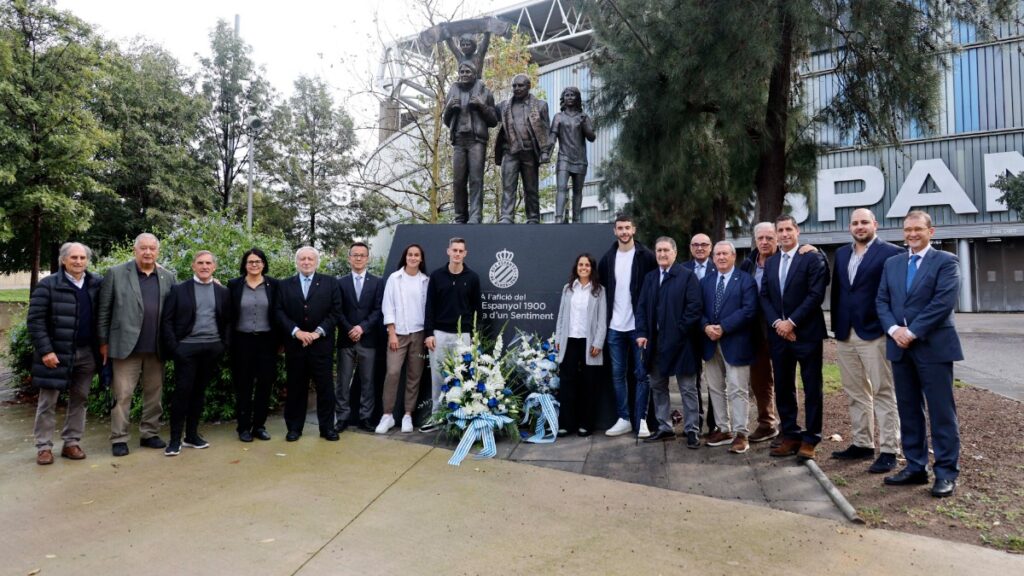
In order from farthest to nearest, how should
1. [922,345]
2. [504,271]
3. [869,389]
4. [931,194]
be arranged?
1. [931,194]
2. [504,271]
3. [869,389]
4. [922,345]

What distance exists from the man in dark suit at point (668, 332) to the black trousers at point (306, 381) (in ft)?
9.16

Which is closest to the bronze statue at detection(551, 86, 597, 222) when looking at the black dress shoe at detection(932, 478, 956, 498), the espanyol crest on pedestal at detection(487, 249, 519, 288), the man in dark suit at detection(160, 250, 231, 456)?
the espanyol crest on pedestal at detection(487, 249, 519, 288)

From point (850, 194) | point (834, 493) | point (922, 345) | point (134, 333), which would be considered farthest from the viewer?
point (850, 194)

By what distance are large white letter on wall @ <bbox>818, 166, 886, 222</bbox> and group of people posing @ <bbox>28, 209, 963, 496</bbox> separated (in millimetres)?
23019

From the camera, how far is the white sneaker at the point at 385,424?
5.64 meters

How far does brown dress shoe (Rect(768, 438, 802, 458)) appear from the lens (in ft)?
15.9

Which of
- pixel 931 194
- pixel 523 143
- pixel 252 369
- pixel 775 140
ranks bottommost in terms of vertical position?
pixel 252 369

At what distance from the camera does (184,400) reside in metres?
5.11

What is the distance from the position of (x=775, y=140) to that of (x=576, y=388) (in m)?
5.16

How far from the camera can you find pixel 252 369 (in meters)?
5.37

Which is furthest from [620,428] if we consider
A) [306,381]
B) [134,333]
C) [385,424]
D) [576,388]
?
[134,333]

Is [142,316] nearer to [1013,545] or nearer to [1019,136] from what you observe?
[1013,545]

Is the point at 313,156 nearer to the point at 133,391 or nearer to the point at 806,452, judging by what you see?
the point at 133,391

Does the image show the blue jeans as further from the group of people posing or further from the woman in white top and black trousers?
the woman in white top and black trousers
